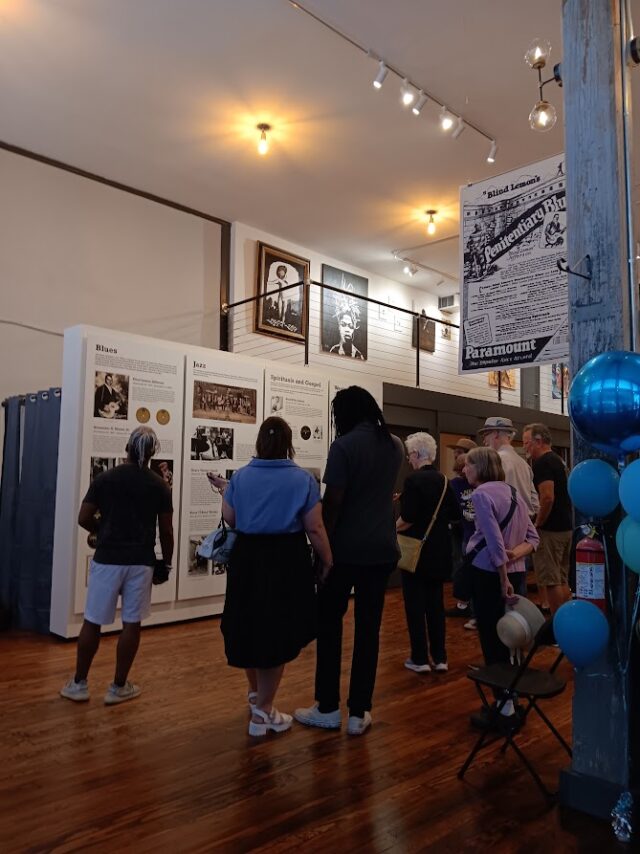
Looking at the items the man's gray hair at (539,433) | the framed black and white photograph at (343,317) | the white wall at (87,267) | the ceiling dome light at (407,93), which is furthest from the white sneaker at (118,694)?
the framed black and white photograph at (343,317)

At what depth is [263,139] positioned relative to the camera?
7.01m

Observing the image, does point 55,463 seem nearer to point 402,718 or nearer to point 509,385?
point 402,718

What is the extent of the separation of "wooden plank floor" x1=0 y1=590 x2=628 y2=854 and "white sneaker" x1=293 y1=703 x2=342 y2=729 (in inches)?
1.9

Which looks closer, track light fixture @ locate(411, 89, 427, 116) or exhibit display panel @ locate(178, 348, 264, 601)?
track light fixture @ locate(411, 89, 427, 116)

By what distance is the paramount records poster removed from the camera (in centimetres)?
382

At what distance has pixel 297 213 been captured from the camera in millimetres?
8922

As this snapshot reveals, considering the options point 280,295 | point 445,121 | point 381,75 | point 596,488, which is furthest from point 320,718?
point 280,295

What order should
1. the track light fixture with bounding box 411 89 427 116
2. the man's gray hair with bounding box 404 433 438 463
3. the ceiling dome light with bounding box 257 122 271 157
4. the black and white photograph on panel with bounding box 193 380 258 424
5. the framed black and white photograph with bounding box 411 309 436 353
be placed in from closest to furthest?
the man's gray hair with bounding box 404 433 438 463
the track light fixture with bounding box 411 89 427 116
the black and white photograph on panel with bounding box 193 380 258 424
the ceiling dome light with bounding box 257 122 271 157
the framed black and white photograph with bounding box 411 309 436 353

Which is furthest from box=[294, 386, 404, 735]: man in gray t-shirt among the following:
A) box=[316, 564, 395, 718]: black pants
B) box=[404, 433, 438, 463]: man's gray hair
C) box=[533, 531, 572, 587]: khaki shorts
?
box=[533, 531, 572, 587]: khaki shorts

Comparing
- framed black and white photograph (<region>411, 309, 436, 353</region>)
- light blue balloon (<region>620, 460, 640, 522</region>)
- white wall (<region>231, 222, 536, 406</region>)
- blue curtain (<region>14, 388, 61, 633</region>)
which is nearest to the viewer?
Result: light blue balloon (<region>620, 460, 640, 522</region>)

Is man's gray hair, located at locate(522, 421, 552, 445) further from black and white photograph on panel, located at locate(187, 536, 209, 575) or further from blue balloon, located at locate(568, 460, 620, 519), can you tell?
blue balloon, located at locate(568, 460, 620, 519)

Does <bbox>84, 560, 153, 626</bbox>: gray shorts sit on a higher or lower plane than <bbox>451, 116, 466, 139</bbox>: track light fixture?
lower

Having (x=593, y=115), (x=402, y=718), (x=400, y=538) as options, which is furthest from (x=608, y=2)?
(x=402, y=718)

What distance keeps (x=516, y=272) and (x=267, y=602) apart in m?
2.29
